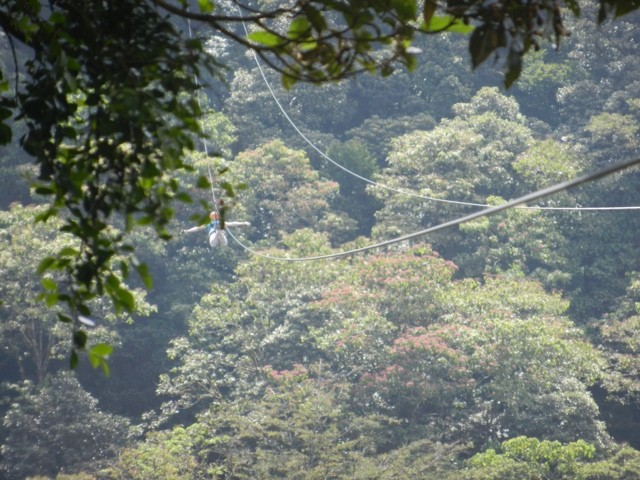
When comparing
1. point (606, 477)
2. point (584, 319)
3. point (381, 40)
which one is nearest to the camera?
point (381, 40)

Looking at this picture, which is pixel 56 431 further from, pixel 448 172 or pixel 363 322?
pixel 448 172

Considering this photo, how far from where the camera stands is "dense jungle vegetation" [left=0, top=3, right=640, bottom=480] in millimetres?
10695

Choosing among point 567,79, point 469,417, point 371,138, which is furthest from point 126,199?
point 567,79

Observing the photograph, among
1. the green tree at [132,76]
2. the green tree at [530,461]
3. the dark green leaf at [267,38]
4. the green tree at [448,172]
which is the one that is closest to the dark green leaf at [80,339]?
the green tree at [132,76]

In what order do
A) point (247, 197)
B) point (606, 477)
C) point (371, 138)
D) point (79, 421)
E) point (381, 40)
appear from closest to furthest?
1. point (381, 40)
2. point (606, 477)
3. point (79, 421)
4. point (247, 197)
5. point (371, 138)

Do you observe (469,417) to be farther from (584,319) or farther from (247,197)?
(247,197)

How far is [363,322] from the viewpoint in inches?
465

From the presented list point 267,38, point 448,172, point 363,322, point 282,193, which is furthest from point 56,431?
point 267,38

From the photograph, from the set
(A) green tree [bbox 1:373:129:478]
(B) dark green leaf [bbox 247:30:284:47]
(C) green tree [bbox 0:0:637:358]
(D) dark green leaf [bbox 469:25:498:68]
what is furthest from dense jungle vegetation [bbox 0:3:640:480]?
(D) dark green leaf [bbox 469:25:498:68]

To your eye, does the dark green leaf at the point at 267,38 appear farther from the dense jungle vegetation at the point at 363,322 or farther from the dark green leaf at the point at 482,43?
the dense jungle vegetation at the point at 363,322

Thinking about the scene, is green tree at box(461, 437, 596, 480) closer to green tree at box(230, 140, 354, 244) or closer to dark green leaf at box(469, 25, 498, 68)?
green tree at box(230, 140, 354, 244)

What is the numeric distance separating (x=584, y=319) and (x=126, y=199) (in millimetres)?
13192

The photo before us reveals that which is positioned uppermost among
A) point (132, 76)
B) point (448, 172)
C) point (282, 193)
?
point (132, 76)

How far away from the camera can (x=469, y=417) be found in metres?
11.4
